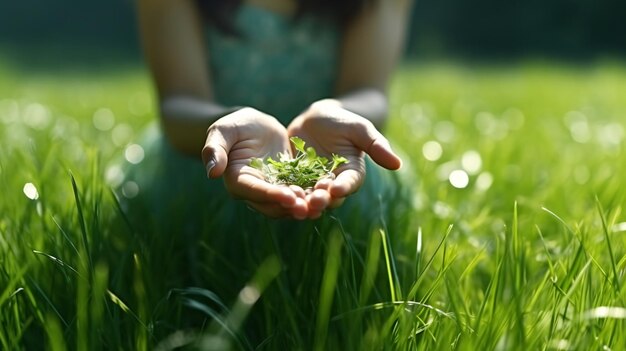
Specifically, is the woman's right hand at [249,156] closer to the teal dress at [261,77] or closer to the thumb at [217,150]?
the thumb at [217,150]

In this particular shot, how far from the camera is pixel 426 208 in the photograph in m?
1.59

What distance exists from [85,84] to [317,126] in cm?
410

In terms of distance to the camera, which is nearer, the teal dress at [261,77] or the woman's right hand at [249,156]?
the woman's right hand at [249,156]

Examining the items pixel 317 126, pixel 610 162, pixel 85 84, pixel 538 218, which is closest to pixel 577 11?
pixel 85 84

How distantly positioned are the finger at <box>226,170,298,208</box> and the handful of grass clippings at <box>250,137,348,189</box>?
0.04m

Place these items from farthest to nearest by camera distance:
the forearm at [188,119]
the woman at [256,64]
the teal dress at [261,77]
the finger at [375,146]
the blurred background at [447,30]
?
the blurred background at [447,30], the teal dress at [261,77], the woman at [256,64], the forearm at [188,119], the finger at [375,146]

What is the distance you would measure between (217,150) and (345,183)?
156 millimetres

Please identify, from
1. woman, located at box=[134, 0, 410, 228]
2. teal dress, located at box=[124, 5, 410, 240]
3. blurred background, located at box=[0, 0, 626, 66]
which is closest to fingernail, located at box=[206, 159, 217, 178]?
A: woman, located at box=[134, 0, 410, 228]

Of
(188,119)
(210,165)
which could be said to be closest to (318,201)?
(210,165)

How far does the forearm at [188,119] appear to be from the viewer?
1310mm

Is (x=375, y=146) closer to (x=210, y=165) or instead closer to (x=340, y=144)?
(x=340, y=144)

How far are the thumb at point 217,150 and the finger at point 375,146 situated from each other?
164 mm

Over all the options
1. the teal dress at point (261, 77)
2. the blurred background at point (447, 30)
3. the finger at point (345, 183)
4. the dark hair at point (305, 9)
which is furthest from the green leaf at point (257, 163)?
the blurred background at point (447, 30)

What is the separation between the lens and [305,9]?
1.66 meters
